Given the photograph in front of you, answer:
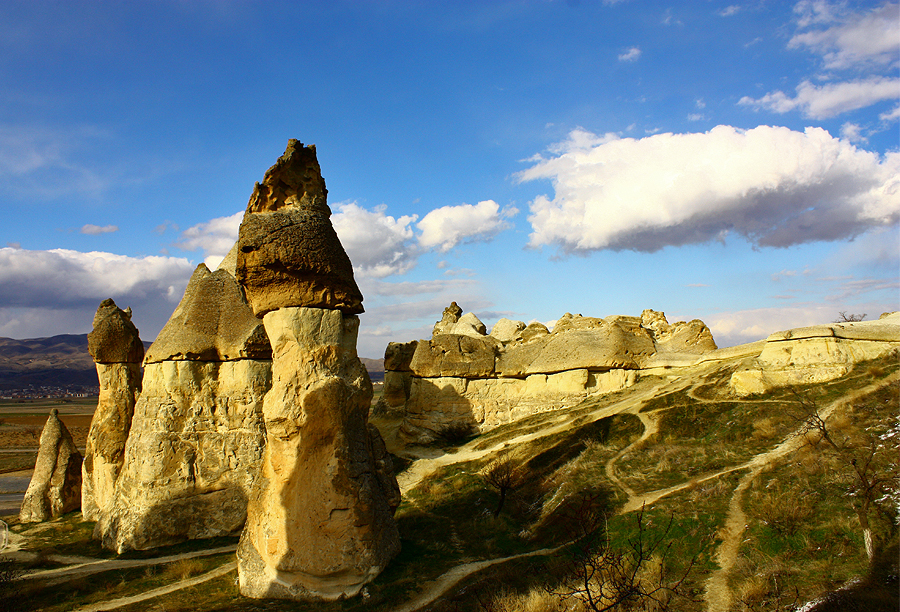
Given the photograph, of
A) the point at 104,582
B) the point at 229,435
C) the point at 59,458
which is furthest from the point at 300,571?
the point at 59,458

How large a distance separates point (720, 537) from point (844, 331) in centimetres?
734

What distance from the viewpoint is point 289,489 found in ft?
21.7

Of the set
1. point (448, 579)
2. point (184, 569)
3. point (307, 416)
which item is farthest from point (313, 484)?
point (184, 569)

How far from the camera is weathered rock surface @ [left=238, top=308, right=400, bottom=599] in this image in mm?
6457

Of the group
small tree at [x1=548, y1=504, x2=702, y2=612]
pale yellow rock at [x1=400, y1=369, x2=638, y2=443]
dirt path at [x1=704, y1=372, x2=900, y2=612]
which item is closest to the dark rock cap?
pale yellow rock at [x1=400, y1=369, x2=638, y2=443]

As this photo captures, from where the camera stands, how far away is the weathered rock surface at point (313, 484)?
6.46 meters

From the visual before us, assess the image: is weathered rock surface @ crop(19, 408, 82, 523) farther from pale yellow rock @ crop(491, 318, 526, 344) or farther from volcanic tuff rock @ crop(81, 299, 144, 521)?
pale yellow rock @ crop(491, 318, 526, 344)

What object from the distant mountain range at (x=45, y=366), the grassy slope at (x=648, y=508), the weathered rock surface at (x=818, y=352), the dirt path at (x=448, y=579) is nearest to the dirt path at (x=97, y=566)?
the grassy slope at (x=648, y=508)

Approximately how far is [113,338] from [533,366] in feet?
37.2

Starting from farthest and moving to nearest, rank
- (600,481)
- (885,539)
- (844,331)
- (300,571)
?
(844,331), (600,481), (300,571), (885,539)

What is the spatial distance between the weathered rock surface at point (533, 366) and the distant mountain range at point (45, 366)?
95.7 metres

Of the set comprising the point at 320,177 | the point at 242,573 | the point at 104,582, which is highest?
the point at 320,177

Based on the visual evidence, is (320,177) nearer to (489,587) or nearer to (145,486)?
(489,587)

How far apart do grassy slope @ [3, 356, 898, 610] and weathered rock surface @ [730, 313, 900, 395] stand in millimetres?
406
